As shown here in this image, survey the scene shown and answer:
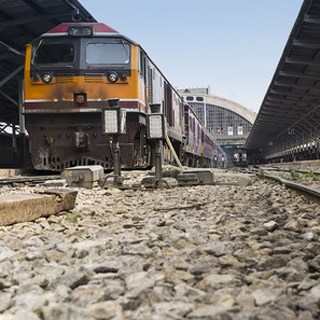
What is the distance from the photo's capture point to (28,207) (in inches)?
182

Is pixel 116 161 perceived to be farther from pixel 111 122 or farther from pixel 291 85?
pixel 291 85

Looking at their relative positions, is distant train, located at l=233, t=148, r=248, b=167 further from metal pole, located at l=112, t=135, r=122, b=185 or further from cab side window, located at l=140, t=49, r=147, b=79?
metal pole, located at l=112, t=135, r=122, b=185

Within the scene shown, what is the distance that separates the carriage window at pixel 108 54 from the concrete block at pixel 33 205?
Answer: 5.16 metres

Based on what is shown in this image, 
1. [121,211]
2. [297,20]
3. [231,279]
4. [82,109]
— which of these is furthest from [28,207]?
[297,20]

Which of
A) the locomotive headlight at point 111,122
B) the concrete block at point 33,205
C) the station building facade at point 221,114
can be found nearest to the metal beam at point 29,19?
the locomotive headlight at point 111,122

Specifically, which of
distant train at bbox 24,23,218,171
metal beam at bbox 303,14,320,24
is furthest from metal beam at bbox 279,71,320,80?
distant train at bbox 24,23,218,171

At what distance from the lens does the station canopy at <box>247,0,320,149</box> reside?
10960 mm

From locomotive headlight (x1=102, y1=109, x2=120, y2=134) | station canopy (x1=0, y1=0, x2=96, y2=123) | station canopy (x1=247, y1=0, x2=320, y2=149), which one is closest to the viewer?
locomotive headlight (x1=102, y1=109, x2=120, y2=134)

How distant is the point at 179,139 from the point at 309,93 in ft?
19.4

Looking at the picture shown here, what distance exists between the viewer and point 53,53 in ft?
33.6

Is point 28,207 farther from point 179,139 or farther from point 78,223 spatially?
point 179,139

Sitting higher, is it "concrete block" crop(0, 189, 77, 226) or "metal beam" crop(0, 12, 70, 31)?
"metal beam" crop(0, 12, 70, 31)

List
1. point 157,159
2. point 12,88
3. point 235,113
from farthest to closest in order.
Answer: point 235,113
point 12,88
point 157,159

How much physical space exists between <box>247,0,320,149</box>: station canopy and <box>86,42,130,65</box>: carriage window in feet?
12.8
